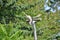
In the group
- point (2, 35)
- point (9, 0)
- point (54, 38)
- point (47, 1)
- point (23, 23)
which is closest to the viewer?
point (2, 35)

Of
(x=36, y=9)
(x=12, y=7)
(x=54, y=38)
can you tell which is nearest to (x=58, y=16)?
(x=36, y=9)

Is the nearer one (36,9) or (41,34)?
(41,34)

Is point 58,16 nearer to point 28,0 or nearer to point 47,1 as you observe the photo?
point 28,0

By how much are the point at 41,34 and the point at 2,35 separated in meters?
12.1

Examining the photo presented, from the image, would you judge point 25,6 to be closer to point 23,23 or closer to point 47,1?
point 23,23

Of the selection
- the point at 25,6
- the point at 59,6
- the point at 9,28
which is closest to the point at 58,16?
the point at 59,6

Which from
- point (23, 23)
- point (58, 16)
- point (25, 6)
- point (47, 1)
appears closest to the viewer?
point (25, 6)

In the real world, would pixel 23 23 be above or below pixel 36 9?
below

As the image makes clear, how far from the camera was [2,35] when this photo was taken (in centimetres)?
404

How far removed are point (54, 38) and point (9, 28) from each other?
458cm

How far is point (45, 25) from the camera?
54.0 feet

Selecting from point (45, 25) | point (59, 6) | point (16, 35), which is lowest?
point (16, 35)

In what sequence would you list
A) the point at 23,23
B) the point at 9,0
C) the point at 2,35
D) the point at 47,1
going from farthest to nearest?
the point at 47,1 < the point at 23,23 < the point at 9,0 < the point at 2,35

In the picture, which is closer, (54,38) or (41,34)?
(54,38)
